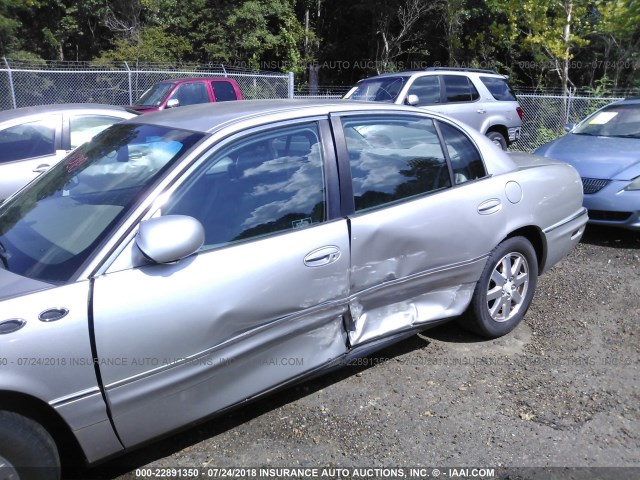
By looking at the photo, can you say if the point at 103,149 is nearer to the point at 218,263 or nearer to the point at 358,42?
the point at 218,263

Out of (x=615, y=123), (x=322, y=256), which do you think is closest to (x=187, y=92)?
(x=615, y=123)

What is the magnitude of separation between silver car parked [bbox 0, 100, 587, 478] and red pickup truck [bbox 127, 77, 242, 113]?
881 cm

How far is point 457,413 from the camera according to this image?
10.7ft

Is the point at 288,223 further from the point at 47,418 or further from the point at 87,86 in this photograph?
the point at 87,86

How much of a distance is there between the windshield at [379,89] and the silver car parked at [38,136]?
475cm

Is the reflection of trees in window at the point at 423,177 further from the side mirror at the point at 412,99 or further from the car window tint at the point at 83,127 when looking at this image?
the side mirror at the point at 412,99

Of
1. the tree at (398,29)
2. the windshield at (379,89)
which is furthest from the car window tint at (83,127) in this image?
the tree at (398,29)

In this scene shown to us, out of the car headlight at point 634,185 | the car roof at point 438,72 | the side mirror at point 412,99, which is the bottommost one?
the car headlight at point 634,185

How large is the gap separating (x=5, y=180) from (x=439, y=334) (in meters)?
4.33

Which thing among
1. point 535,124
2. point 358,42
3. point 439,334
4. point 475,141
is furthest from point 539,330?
→ point 358,42

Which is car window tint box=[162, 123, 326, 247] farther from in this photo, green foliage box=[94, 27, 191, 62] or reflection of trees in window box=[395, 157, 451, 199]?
green foliage box=[94, 27, 191, 62]

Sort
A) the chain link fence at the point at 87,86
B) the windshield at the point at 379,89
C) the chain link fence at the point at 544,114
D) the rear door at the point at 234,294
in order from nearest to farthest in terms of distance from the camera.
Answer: the rear door at the point at 234,294, the windshield at the point at 379,89, the chain link fence at the point at 544,114, the chain link fence at the point at 87,86

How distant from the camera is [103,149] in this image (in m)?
3.21

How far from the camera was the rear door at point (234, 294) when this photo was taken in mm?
2406
